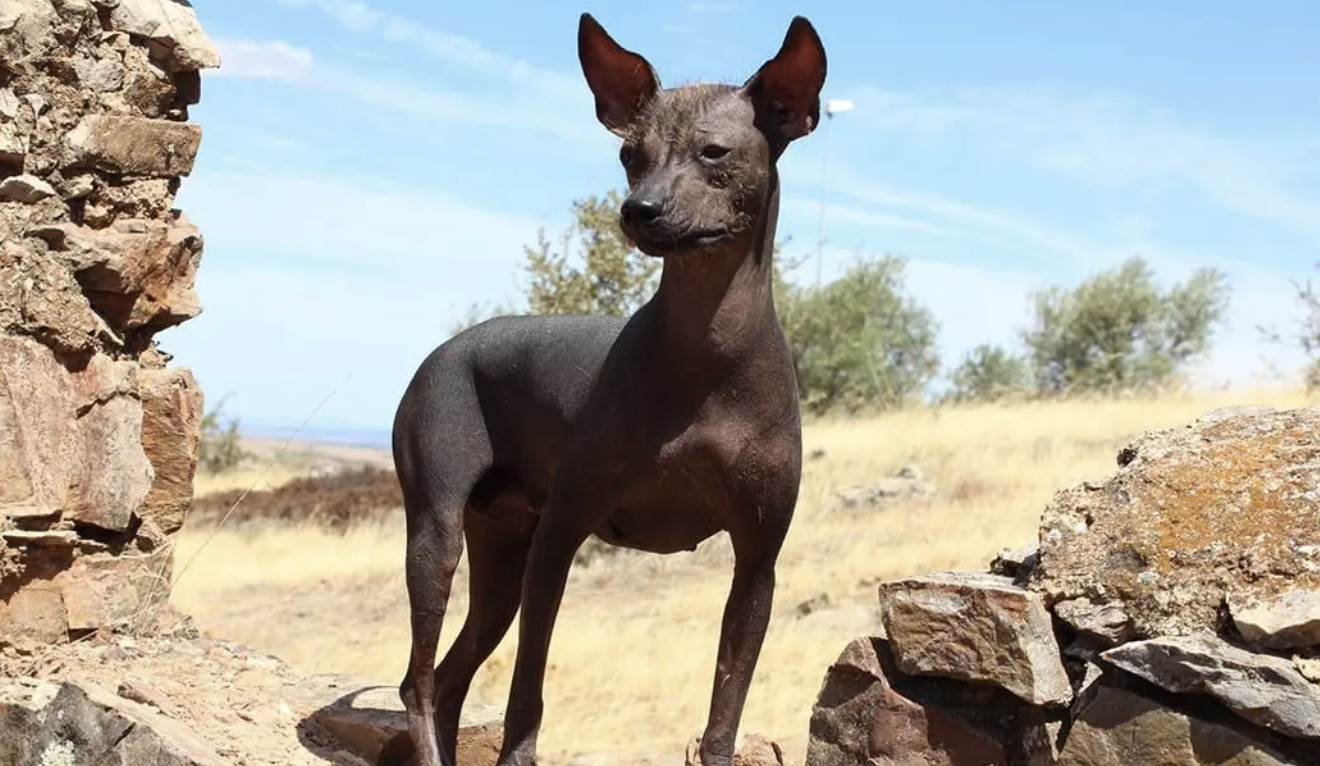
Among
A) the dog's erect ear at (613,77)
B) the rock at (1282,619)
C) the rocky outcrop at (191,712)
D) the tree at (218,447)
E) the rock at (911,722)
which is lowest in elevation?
the tree at (218,447)

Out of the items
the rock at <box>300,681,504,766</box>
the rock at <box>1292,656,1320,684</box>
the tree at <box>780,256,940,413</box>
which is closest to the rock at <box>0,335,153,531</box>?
the rock at <box>300,681,504,766</box>

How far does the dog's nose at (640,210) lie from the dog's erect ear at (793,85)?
504mm

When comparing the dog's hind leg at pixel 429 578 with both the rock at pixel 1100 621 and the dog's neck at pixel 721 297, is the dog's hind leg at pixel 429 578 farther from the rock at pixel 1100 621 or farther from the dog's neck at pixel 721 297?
the rock at pixel 1100 621

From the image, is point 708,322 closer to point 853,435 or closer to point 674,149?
point 674,149

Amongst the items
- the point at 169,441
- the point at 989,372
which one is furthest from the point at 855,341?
the point at 169,441

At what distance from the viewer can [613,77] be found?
164 inches

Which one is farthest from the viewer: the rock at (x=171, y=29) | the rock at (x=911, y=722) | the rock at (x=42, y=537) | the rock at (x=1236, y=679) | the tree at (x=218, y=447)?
the tree at (x=218, y=447)

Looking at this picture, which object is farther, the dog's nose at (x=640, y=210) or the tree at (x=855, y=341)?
the tree at (x=855, y=341)

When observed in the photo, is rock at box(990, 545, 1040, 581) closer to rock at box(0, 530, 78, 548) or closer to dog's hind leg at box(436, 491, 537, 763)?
dog's hind leg at box(436, 491, 537, 763)

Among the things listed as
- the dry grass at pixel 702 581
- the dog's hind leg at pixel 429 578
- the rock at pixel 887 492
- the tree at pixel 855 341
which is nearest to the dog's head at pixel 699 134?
the dog's hind leg at pixel 429 578

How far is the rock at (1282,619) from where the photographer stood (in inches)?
163

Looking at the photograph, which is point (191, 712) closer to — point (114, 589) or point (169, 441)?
point (114, 589)

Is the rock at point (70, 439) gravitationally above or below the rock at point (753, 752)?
above

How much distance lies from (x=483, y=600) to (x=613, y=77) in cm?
197
